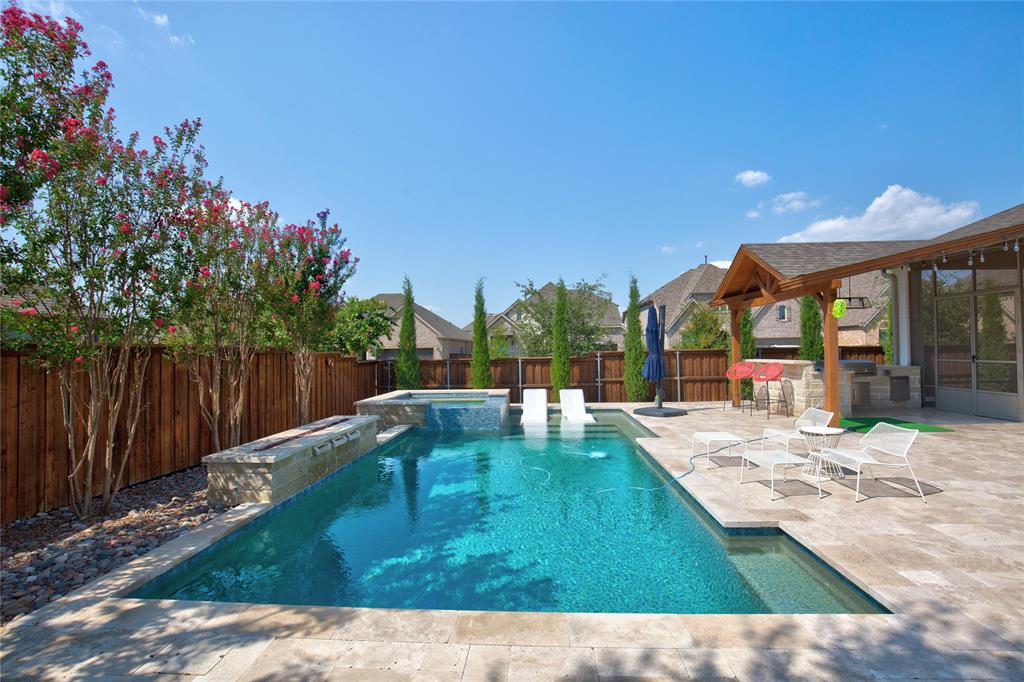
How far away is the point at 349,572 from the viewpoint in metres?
3.96

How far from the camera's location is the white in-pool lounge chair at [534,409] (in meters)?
12.6

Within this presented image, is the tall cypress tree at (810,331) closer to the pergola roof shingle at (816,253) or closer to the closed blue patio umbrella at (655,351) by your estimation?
the pergola roof shingle at (816,253)

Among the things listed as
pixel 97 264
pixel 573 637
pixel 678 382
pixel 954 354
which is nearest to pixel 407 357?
pixel 678 382

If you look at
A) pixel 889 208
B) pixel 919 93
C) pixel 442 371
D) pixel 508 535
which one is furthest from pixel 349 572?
pixel 889 208

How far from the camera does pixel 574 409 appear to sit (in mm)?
13258

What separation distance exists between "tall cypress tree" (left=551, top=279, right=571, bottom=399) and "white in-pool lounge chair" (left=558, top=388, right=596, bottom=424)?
91.3 inches

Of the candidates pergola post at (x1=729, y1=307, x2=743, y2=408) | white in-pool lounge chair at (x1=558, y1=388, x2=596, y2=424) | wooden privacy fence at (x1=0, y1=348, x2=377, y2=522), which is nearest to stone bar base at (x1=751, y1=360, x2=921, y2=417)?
pergola post at (x1=729, y1=307, x2=743, y2=408)

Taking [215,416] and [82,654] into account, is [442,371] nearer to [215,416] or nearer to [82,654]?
[215,416]

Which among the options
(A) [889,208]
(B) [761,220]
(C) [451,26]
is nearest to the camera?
(C) [451,26]

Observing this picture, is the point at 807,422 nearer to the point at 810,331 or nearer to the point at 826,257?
the point at 826,257

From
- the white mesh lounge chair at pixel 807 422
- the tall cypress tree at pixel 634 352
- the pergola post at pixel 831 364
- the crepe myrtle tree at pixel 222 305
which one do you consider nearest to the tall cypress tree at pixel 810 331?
the tall cypress tree at pixel 634 352

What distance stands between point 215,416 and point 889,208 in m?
29.7

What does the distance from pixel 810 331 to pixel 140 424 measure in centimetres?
1816

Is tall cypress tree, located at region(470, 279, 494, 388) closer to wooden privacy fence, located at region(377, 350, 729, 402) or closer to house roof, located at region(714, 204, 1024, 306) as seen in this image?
wooden privacy fence, located at region(377, 350, 729, 402)
